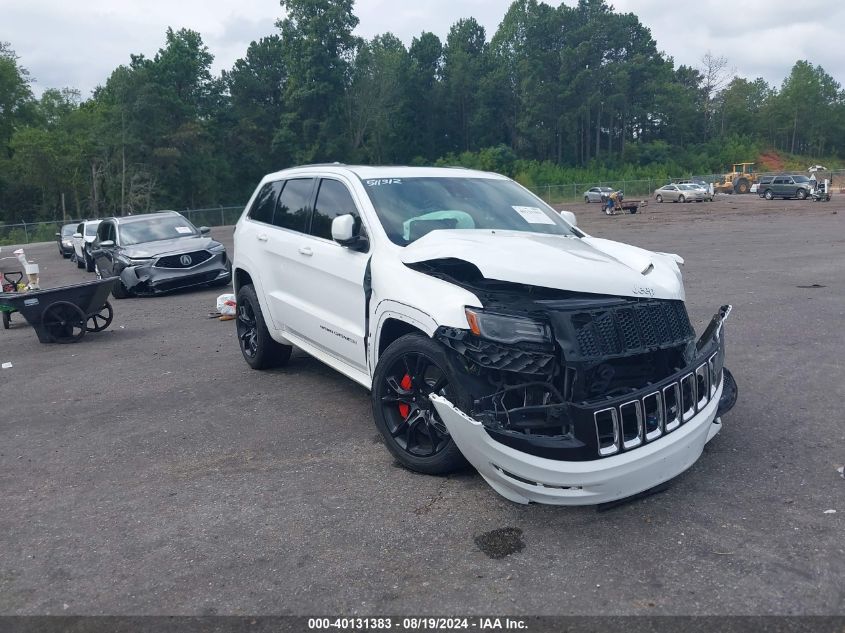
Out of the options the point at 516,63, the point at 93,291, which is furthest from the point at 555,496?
the point at 516,63

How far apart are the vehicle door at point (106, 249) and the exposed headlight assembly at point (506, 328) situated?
12.8m

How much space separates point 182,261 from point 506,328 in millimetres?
11799

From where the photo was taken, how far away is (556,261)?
431 cm

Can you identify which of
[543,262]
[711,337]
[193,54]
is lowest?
[711,337]

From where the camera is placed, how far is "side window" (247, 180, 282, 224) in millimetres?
7148

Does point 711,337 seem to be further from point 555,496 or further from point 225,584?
point 225,584

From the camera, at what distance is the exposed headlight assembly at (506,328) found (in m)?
3.96

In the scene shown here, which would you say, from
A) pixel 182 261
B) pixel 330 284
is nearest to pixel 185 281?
pixel 182 261

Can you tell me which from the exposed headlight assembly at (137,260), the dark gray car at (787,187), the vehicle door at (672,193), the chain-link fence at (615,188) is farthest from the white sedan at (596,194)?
the exposed headlight assembly at (137,260)

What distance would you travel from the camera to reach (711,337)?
4.60 metres

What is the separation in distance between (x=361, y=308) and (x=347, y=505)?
1.45 m

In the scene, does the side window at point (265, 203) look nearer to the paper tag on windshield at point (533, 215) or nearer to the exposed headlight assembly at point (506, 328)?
the paper tag on windshield at point (533, 215)

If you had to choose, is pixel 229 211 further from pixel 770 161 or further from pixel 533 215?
pixel 770 161

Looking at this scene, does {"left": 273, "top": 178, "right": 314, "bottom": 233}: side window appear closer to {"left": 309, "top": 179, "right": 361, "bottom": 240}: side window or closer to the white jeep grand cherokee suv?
{"left": 309, "top": 179, "right": 361, "bottom": 240}: side window
